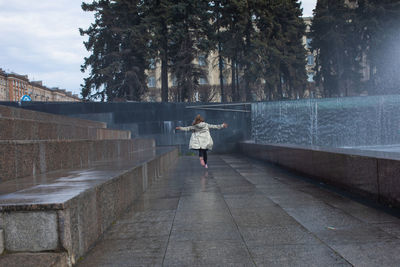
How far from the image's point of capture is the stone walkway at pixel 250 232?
3438mm

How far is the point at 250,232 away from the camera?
14.1ft

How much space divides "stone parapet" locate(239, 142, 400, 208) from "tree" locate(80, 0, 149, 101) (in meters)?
22.1

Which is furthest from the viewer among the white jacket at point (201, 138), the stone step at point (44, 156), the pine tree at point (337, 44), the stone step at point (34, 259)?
the pine tree at point (337, 44)

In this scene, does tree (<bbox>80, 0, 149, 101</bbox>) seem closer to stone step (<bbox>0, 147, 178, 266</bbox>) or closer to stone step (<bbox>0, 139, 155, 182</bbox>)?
stone step (<bbox>0, 139, 155, 182</bbox>)

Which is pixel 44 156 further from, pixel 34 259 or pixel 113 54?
pixel 113 54

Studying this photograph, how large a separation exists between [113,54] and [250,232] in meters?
27.5

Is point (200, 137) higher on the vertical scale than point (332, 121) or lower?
lower

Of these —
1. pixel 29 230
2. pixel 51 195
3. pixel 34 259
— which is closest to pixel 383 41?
pixel 51 195

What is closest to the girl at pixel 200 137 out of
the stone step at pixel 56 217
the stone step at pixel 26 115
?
the stone step at pixel 26 115

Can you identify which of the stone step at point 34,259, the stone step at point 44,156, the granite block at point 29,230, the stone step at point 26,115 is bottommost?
the stone step at point 34,259

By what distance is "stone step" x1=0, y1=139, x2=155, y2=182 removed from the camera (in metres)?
4.57

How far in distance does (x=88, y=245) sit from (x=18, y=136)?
104 inches

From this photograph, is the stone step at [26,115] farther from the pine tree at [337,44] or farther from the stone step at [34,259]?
the pine tree at [337,44]

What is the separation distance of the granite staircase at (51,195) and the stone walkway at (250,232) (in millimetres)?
269
